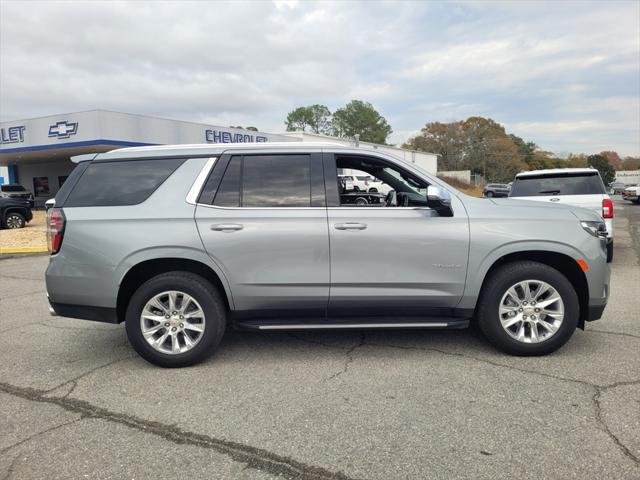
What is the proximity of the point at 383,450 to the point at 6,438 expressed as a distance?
7.86ft

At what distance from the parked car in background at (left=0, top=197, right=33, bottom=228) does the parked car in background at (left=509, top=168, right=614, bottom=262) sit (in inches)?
671

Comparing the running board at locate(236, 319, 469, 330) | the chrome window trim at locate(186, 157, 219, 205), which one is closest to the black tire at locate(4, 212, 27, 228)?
the chrome window trim at locate(186, 157, 219, 205)

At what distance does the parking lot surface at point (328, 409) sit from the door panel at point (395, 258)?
2.01 ft

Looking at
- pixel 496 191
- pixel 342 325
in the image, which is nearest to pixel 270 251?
pixel 342 325

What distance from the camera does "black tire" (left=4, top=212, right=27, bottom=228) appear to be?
1694cm

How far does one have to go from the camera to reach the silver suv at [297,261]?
3963 mm

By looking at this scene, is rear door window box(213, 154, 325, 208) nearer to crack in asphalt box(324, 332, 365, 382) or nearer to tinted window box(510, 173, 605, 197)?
crack in asphalt box(324, 332, 365, 382)

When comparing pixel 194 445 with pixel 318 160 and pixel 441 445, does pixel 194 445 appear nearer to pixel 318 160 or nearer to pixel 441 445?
pixel 441 445

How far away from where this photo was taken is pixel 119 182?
4.14m

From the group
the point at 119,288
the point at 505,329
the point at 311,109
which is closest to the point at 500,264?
the point at 505,329

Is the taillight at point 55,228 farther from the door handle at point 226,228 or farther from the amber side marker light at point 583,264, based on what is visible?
the amber side marker light at point 583,264

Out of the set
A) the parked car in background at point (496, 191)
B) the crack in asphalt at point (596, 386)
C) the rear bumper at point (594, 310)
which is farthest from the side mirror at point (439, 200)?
the parked car in background at point (496, 191)

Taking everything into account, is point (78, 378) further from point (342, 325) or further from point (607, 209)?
point (607, 209)

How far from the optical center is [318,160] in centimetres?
423
